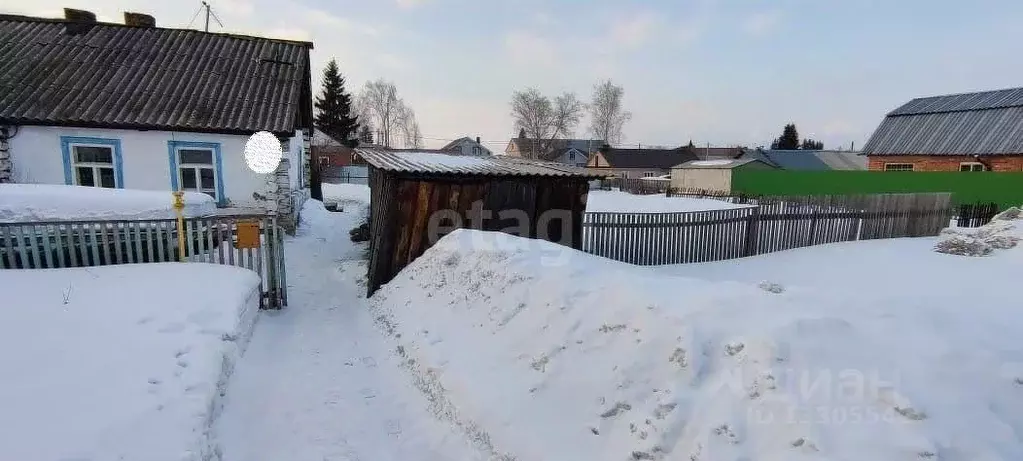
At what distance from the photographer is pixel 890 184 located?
2355 cm

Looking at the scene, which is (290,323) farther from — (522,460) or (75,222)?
(522,460)

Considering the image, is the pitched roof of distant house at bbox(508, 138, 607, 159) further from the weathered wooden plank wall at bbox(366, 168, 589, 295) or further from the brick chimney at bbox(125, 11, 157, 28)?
the weathered wooden plank wall at bbox(366, 168, 589, 295)

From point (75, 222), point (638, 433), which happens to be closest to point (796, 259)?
point (638, 433)

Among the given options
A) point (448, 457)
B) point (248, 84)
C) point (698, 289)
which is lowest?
point (448, 457)

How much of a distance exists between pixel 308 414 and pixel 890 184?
2855 cm

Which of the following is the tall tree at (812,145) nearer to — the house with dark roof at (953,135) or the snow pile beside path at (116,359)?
the house with dark roof at (953,135)

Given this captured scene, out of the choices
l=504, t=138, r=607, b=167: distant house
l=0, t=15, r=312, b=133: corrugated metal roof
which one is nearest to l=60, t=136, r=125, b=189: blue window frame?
l=0, t=15, r=312, b=133: corrugated metal roof

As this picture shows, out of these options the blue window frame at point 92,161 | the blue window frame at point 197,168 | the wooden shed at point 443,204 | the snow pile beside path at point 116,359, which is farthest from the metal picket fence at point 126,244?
the blue window frame at point 92,161

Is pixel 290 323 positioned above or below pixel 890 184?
below

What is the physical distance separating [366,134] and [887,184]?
63.0m

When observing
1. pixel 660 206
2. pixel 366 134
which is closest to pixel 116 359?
pixel 660 206

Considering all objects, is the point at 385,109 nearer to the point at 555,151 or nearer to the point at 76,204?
the point at 555,151

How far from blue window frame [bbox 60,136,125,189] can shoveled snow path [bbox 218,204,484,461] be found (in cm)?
843

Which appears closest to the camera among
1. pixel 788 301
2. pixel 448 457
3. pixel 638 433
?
pixel 638 433
